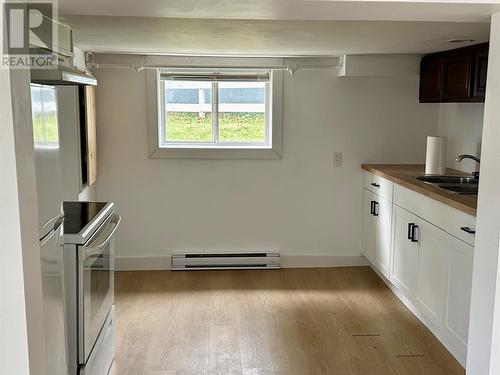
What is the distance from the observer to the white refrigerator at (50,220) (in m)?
1.81

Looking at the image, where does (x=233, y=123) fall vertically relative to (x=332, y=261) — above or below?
above

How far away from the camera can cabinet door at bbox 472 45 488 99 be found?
3359 millimetres

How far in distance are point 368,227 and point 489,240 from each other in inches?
111

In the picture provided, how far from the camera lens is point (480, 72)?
3.42 metres

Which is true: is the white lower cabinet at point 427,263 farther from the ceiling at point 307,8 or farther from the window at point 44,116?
the window at point 44,116

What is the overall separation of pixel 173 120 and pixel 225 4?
308cm

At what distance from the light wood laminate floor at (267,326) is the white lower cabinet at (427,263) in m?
0.16

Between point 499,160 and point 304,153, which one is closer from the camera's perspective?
point 499,160

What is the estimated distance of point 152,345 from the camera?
325 centimetres

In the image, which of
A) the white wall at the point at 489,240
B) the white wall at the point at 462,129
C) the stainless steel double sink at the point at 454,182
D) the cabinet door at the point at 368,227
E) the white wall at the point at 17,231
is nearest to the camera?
the white wall at the point at 17,231

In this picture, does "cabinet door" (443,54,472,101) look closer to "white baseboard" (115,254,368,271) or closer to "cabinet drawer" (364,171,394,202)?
"cabinet drawer" (364,171,394,202)

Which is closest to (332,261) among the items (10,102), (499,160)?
(499,160)

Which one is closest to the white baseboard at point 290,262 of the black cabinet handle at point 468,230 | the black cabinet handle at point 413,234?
the black cabinet handle at point 413,234

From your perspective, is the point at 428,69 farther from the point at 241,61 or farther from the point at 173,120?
the point at 173,120
